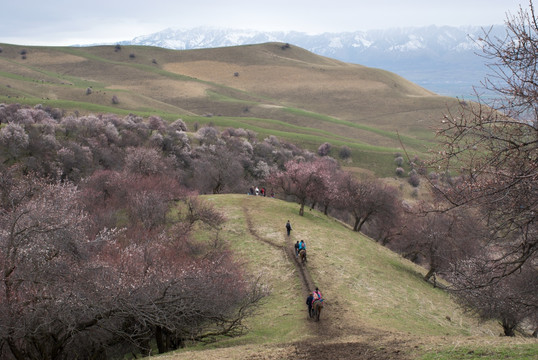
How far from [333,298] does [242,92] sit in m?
141

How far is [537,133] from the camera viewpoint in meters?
8.99

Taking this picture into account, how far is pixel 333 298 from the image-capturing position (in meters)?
24.2

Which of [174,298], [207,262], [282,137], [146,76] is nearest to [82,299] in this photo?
[174,298]

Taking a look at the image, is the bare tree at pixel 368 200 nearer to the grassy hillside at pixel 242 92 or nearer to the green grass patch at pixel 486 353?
the green grass patch at pixel 486 353

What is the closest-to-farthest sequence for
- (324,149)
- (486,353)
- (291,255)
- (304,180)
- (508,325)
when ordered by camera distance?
(486,353) < (508,325) < (291,255) < (304,180) < (324,149)

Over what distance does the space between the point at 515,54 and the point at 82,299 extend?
16127 millimetres

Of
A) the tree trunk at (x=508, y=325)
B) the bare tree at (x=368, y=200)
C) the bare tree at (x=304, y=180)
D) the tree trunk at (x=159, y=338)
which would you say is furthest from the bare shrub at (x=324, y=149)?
the tree trunk at (x=159, y=338)

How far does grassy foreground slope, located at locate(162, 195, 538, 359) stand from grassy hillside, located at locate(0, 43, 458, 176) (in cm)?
5377

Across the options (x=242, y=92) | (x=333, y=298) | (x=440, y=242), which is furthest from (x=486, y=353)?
(x=242, y=92)

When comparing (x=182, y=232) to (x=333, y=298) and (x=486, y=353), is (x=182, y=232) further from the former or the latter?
(x=486, y=353)

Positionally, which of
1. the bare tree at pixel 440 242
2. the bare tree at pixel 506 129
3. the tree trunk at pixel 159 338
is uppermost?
the bare tree at pixel 506 129

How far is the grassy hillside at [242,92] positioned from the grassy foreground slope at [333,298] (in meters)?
53.8

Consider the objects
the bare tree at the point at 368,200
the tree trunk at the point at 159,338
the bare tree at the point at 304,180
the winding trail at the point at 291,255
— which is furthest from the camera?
the bare tree at the point at 368,200

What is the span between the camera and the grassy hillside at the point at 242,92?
103375mm
